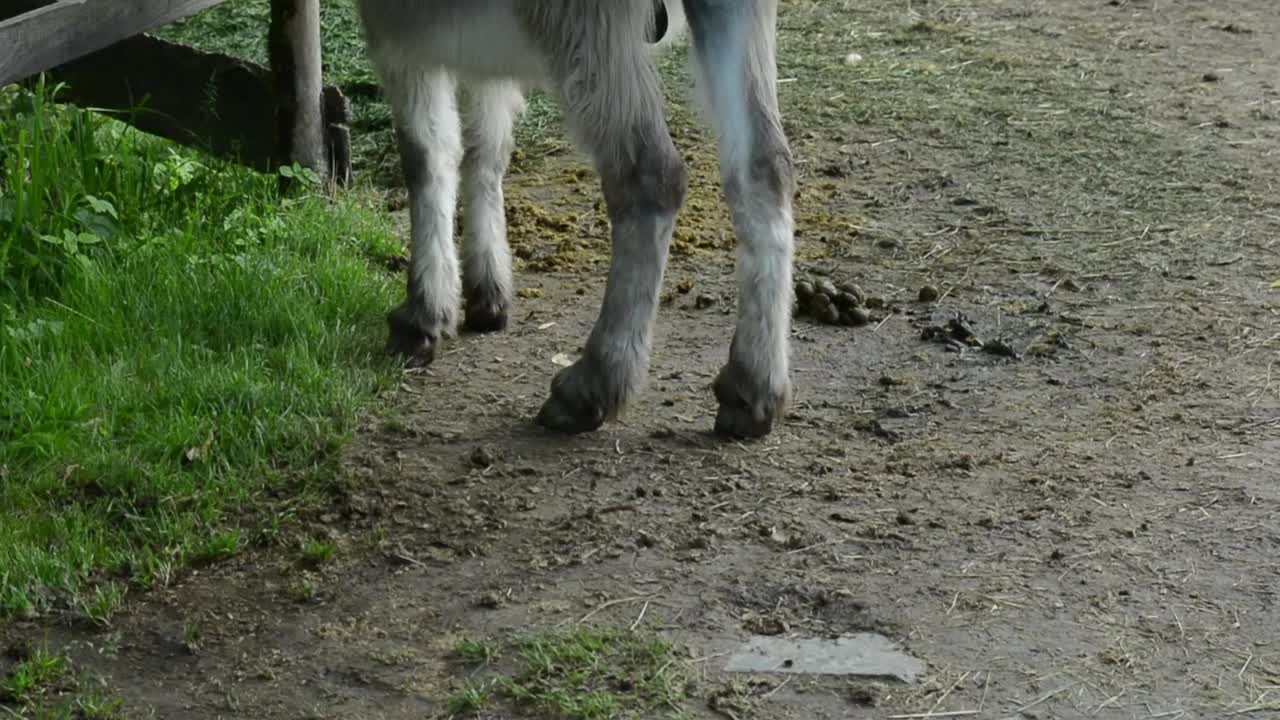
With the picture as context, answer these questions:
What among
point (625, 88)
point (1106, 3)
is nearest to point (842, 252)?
point (625, 88)

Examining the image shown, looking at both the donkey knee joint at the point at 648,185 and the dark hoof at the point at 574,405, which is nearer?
the donkey knee joint at the point at 648,185

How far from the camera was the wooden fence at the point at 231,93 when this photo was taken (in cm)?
623

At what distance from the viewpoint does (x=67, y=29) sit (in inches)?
209

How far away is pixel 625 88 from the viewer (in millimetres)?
4648

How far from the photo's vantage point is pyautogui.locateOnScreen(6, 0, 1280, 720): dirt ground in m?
3.79

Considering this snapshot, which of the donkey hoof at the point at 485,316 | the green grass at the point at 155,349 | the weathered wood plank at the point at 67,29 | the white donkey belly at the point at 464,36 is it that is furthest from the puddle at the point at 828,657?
the weathered wood plank at the point at 67,29

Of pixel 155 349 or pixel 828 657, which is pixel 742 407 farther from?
pixel 155 349

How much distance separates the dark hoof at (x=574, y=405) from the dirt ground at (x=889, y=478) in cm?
6

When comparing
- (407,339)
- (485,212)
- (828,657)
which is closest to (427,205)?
(485,212)

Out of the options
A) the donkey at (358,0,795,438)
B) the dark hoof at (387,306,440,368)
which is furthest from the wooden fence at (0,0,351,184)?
the dark hoof at (387,306,440,368)

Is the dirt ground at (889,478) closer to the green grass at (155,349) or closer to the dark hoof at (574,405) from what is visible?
the dark hoof at (574,405)

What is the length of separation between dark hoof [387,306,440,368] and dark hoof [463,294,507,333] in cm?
31

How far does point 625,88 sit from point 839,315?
1.43m

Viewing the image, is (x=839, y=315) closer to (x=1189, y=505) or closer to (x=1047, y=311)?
(x=1047, y=311)
